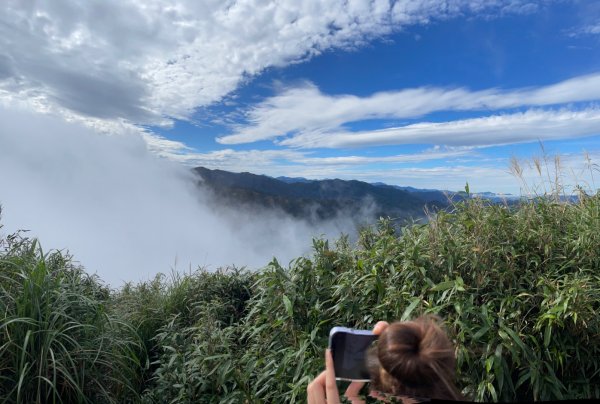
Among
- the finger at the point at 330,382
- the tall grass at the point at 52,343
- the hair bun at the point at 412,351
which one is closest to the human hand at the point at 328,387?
the finger at the point at 330,382

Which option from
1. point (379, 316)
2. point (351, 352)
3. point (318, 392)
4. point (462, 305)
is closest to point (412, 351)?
point (351, 352)

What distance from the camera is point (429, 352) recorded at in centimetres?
109

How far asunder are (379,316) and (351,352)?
1.38 metres

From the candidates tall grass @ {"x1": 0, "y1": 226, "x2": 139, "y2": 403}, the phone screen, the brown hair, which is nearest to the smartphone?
the phone screen

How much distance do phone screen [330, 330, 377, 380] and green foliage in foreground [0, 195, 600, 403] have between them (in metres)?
1.13

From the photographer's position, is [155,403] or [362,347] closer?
[362,347]

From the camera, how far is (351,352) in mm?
1329

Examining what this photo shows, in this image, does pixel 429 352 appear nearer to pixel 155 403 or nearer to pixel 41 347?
pixel 41 347

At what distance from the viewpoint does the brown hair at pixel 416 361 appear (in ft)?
3.55

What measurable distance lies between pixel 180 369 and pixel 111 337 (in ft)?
1.89

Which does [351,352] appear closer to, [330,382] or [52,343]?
[330,382]

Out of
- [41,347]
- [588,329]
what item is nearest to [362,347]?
[588,329]

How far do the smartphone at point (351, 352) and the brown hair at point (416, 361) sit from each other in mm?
104

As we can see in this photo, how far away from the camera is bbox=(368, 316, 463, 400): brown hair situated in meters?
1.08
